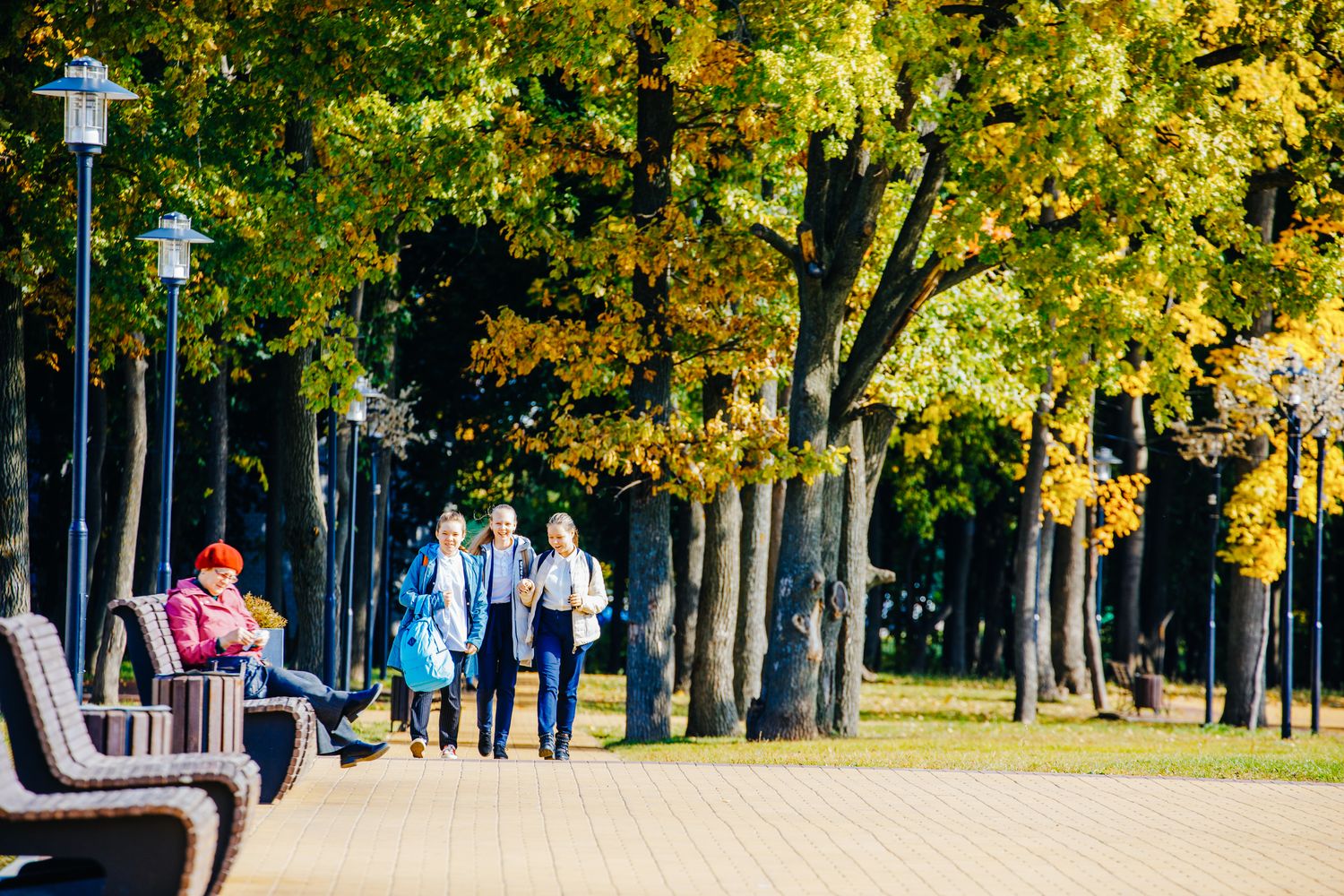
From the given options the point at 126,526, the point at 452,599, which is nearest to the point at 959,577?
the point at 126,526

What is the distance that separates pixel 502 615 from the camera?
1274cm

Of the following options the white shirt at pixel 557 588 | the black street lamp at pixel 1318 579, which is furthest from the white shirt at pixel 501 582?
the black street lamp at pixel 1318 579

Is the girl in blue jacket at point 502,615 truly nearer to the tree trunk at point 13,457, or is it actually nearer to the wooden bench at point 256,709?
the wooden bench at point 256,709

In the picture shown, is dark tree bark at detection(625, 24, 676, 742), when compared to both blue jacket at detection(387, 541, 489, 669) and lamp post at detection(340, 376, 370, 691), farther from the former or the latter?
blue jacket at detection(387, 541, 489, 669)

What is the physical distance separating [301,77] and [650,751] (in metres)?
7.58

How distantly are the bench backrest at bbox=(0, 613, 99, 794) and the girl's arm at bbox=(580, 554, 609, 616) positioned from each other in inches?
248

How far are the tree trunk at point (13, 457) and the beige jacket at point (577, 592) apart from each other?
7.70m

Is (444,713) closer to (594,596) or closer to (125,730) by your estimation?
(594,596)

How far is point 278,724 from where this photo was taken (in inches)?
359

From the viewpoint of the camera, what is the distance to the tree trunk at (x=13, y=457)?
18109mm

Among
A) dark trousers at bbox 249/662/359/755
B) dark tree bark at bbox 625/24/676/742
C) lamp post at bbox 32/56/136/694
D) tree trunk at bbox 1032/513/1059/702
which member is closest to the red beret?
dark trousers at bbox 249/662/359/755

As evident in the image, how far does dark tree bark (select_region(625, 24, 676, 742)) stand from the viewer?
1814cm

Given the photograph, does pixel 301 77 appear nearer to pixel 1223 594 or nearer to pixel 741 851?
pixel 741 851

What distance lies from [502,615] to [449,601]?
0.70 metres
